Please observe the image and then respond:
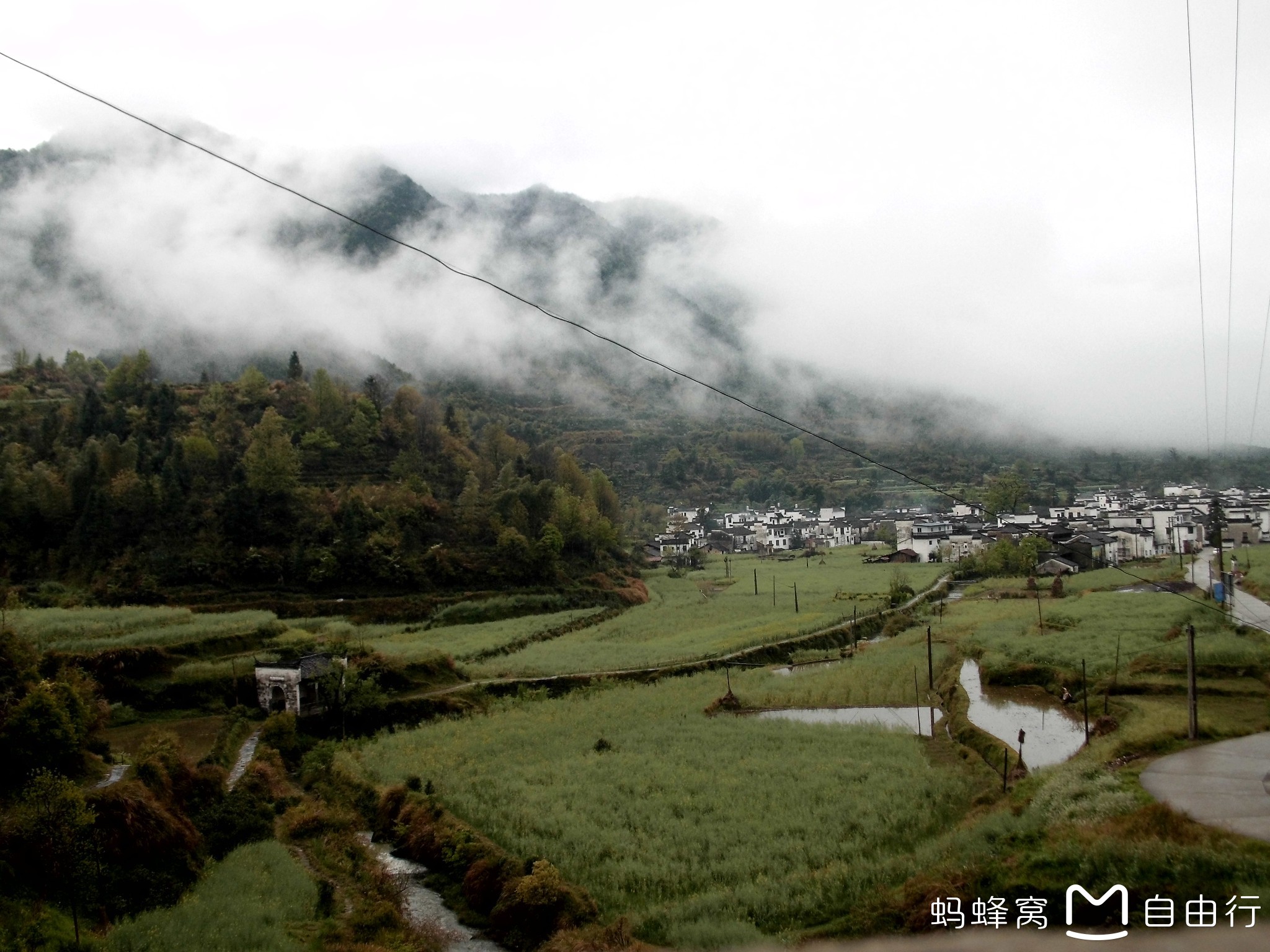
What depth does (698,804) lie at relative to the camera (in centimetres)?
1833

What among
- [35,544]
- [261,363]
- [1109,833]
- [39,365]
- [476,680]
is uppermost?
[261,363]

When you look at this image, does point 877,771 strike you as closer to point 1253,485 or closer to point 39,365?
point 39,365

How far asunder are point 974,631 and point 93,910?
33.5 meters

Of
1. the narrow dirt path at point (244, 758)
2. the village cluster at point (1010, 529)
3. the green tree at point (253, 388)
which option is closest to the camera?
the narrow dirt path at point (244, 758)

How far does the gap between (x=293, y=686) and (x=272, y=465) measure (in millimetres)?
29824

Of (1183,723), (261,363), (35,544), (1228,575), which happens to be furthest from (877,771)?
(261,363)

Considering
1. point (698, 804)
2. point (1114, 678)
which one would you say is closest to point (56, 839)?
point (698, 804)

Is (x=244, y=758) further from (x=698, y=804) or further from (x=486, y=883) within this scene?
(x=698, y=804)

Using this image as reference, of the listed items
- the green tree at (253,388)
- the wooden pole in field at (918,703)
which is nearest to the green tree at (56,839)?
the wooden pole in field at (918,703)

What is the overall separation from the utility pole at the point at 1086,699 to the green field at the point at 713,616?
51.4 ft

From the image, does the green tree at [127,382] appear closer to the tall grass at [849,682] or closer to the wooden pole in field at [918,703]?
the tall grass at [849,682]

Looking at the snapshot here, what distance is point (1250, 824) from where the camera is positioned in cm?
1265

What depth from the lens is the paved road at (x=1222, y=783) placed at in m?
13.1

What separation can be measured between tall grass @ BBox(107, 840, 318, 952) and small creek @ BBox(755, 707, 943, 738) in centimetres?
1517
